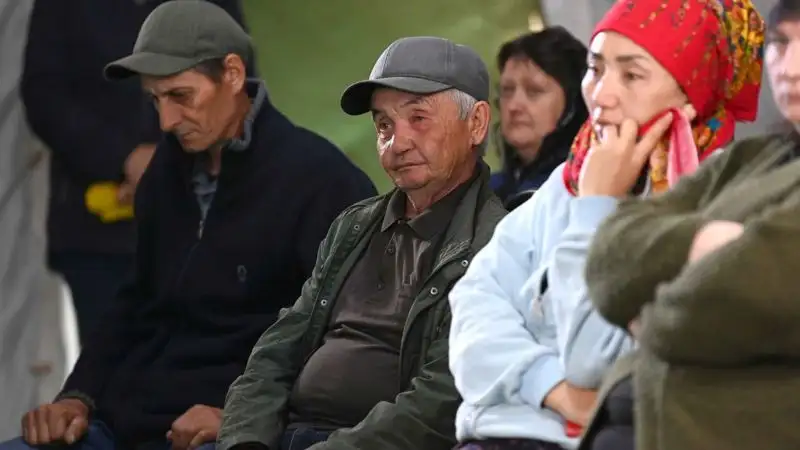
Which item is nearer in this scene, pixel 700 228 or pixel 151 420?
pixel 700 228

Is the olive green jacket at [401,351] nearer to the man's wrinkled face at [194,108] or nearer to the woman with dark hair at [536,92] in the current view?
the man's wrinkled face at [194,108]

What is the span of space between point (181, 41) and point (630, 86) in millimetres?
1219

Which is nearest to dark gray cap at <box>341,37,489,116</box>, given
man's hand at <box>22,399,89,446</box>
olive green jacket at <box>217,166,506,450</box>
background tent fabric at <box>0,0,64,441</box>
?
olive green jacket at <box>217,166,506,450</box>

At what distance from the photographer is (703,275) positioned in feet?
4.09

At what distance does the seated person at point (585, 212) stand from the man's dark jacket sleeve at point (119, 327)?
1.13 m

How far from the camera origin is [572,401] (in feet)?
5.33

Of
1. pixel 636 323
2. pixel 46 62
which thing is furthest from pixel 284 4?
pixel 636 323

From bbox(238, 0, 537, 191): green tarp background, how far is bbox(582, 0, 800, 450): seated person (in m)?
2.08

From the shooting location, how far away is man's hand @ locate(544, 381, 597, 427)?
1.61m

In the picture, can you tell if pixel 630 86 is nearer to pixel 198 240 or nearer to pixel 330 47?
pixel 198 240

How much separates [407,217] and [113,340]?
2.83 feet

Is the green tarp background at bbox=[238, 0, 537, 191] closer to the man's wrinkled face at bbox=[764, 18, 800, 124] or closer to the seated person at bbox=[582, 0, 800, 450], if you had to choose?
the man's wrinkled face at bbox=[764, 18, 800, 124]

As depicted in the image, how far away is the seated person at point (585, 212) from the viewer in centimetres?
163

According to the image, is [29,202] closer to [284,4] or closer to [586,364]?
[284,4]
